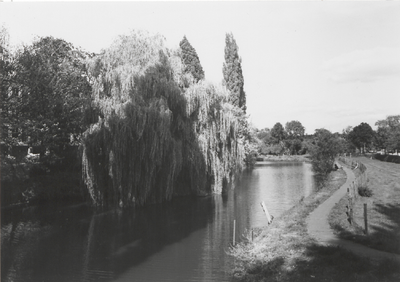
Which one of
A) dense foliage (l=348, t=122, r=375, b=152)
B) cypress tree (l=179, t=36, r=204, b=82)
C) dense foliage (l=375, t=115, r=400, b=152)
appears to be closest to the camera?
cypress tree (l=179, t=36, r=204, b=82)

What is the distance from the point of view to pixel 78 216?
20.0 m

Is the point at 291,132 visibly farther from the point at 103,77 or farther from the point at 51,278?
the point at 51,278

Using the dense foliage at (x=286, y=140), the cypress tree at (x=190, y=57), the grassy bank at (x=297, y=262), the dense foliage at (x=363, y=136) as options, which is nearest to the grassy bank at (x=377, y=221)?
the grassy bank at (x=297, y=262)

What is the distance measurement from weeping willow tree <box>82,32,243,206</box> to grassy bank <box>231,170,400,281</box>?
323 inches

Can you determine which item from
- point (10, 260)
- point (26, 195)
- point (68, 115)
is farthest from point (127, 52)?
point (10, 260)

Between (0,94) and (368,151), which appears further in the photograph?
(368,151)

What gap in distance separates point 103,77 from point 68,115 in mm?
5175

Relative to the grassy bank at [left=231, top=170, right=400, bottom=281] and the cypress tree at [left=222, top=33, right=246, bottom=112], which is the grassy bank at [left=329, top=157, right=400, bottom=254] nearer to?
the grassy bank at [left=231, top=170, right=400, bottom=281]

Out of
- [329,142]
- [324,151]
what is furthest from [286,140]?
[329,142]

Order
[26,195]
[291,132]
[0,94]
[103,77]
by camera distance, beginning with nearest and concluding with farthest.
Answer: [0,94] < [103,77] < [26,195] < [291,132]

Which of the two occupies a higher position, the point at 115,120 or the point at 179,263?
the point at 115,120

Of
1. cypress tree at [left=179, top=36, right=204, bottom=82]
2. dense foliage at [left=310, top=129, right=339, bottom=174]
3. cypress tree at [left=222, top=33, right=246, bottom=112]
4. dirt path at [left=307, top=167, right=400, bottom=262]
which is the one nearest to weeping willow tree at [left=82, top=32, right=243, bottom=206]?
dirt path at [left=307, top=167, right=400, bottom=262]

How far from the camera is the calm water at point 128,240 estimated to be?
11.6 m

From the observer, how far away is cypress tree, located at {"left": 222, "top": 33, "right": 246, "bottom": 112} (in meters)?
46.5
